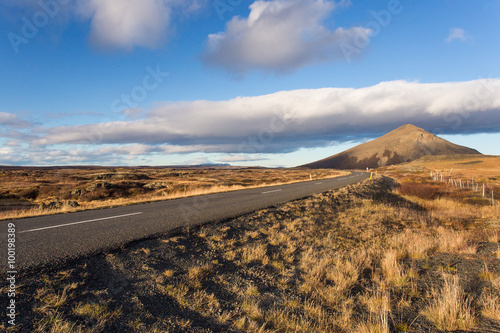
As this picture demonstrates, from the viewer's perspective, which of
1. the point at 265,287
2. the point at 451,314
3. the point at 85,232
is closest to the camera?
the point at 451,314

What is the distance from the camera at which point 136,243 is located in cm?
650

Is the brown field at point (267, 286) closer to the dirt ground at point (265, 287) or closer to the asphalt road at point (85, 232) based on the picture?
the dirt ground at point (265, 287)

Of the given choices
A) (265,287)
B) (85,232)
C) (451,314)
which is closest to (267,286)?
(265,287)

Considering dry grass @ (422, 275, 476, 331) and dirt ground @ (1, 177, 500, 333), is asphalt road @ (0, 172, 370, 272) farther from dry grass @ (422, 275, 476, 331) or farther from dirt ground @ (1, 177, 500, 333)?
dry grass @ (422, 275, 476, 331)

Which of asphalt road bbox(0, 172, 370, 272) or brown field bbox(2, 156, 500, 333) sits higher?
asphalt road bbox(0, 172, 370, 272)

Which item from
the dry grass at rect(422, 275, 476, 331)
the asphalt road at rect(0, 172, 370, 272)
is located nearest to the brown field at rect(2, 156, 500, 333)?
the dry grass at rect(422, 275, 476, 331)

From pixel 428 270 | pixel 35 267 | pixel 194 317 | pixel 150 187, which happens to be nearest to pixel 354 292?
pixel 428 270

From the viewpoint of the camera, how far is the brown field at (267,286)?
373 centimetres

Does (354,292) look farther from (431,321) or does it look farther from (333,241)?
(333,241)

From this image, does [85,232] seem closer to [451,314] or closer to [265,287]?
[265,287]

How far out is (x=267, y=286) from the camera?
203 inches

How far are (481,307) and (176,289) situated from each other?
5.02 metres

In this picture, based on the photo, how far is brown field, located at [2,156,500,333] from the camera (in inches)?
147

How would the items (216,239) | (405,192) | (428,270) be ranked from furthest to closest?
(405,192)
(216,239)
(428,270)
